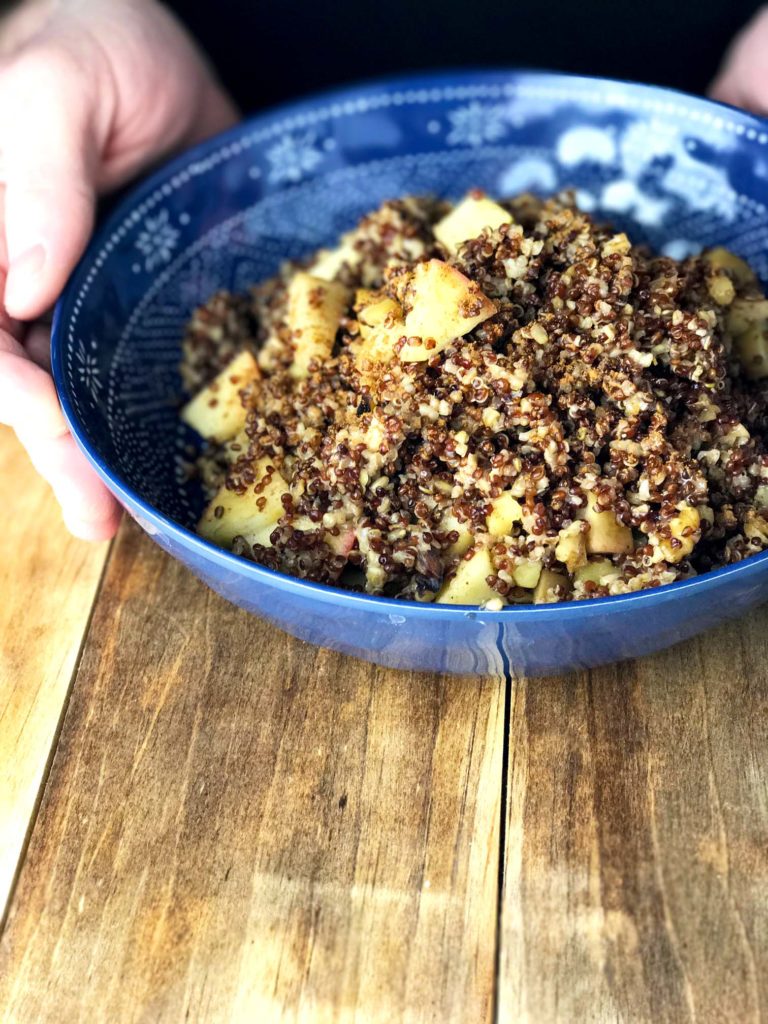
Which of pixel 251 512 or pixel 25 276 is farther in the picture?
pixel 25 276

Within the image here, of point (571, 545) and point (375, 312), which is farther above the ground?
point (375, 312)

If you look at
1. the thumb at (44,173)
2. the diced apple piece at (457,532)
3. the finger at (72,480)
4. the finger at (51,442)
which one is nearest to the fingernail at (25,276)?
the thumb at (44,173)

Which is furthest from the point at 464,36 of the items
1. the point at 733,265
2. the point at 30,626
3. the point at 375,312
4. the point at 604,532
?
the point at 30,626

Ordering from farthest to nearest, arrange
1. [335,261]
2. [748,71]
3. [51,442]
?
[748,71] → [335,261] → [51,442]

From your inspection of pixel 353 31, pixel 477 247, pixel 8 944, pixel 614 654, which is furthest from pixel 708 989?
pixel 353 31

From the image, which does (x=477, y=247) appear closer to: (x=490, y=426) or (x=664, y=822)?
(x=490, y=426)

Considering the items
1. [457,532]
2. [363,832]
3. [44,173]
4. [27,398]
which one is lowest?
[363,832]

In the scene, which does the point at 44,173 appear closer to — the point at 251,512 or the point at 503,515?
the point at 251,512
